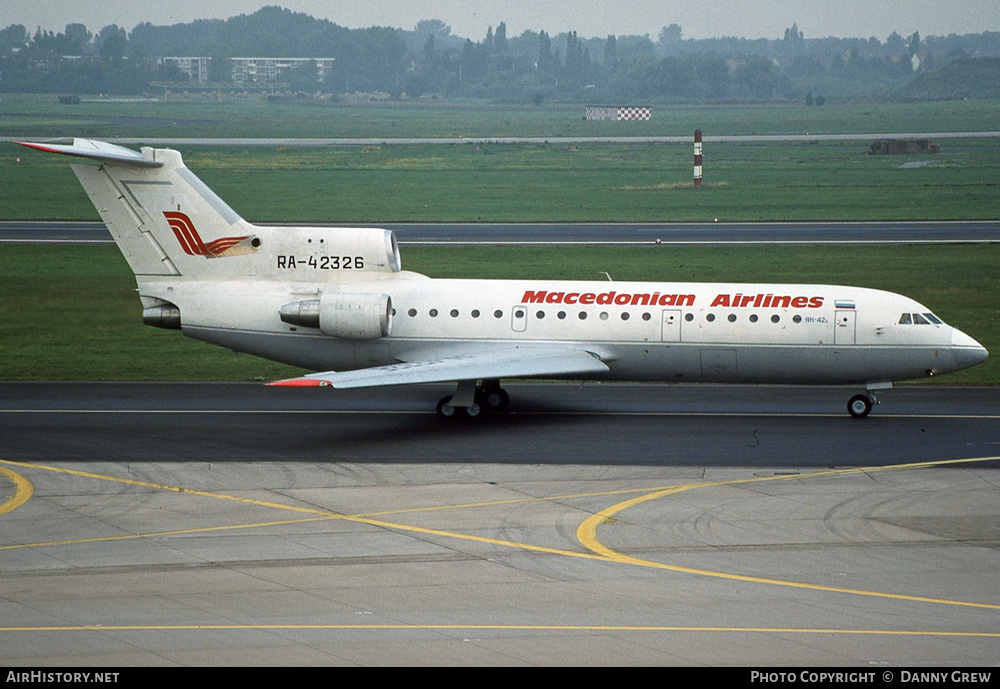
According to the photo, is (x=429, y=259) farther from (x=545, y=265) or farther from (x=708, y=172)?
(x=708, y=172)

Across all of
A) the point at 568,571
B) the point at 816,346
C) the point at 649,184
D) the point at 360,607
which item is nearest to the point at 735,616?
the point at 568,571

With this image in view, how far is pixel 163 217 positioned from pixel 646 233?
138 feet

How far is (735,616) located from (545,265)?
137 ft

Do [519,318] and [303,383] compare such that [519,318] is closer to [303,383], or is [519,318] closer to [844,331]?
[303,383]

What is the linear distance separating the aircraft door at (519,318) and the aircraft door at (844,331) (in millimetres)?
8416

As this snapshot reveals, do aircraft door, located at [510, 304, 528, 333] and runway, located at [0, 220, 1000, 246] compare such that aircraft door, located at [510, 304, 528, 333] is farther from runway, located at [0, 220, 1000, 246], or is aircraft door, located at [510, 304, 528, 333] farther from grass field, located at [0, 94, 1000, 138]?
grass field, located at [0, 94, 1000, 138]

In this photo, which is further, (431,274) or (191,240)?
A: (431,274)

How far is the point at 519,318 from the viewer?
3441cm

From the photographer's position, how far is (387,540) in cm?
2308

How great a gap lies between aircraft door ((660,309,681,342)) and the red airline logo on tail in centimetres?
1239

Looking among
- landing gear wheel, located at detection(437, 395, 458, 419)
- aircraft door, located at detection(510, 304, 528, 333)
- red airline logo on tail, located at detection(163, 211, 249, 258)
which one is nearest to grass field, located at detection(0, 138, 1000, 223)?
red airline logo on tail, located at detection(163, 211, 249, 258)

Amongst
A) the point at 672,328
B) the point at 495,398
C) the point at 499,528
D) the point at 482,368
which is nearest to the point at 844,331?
the point at 672,328

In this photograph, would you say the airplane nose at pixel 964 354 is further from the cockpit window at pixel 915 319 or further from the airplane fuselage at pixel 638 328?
the cockpit window at pixel 915 319

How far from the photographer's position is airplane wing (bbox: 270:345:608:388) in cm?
3073
